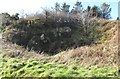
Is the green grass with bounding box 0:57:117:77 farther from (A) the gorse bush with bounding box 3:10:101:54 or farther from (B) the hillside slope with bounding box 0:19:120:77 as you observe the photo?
(A) the gorse bush with bounding box 3:10:101:54

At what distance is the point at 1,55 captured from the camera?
1212cm

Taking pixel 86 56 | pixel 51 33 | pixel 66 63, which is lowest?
pixel 66 63

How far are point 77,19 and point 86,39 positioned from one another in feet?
8.10

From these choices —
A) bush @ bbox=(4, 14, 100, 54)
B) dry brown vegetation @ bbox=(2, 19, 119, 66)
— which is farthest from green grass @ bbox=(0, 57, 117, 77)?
bush @ bbox=(4, 14, 100, 54)

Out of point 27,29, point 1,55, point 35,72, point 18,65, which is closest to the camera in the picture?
point 35,72

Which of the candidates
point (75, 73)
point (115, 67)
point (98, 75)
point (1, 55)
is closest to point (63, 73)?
point (75, 73)

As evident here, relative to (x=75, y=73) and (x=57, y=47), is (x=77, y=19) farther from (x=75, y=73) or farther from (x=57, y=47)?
(x=75, y=73)

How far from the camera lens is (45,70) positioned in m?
9.36

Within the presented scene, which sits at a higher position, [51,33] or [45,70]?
[51,33]

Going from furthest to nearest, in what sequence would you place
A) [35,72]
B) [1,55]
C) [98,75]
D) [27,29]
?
[27,29]
[1,55]
[35,72]
[98,75]

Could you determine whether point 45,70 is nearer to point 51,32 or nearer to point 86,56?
point 86,56

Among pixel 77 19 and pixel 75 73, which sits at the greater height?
pixel 77 19

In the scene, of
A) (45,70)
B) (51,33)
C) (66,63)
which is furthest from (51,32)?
(45,70)

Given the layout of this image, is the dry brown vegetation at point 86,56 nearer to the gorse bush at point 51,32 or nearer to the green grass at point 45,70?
the green grass at point 45,70
